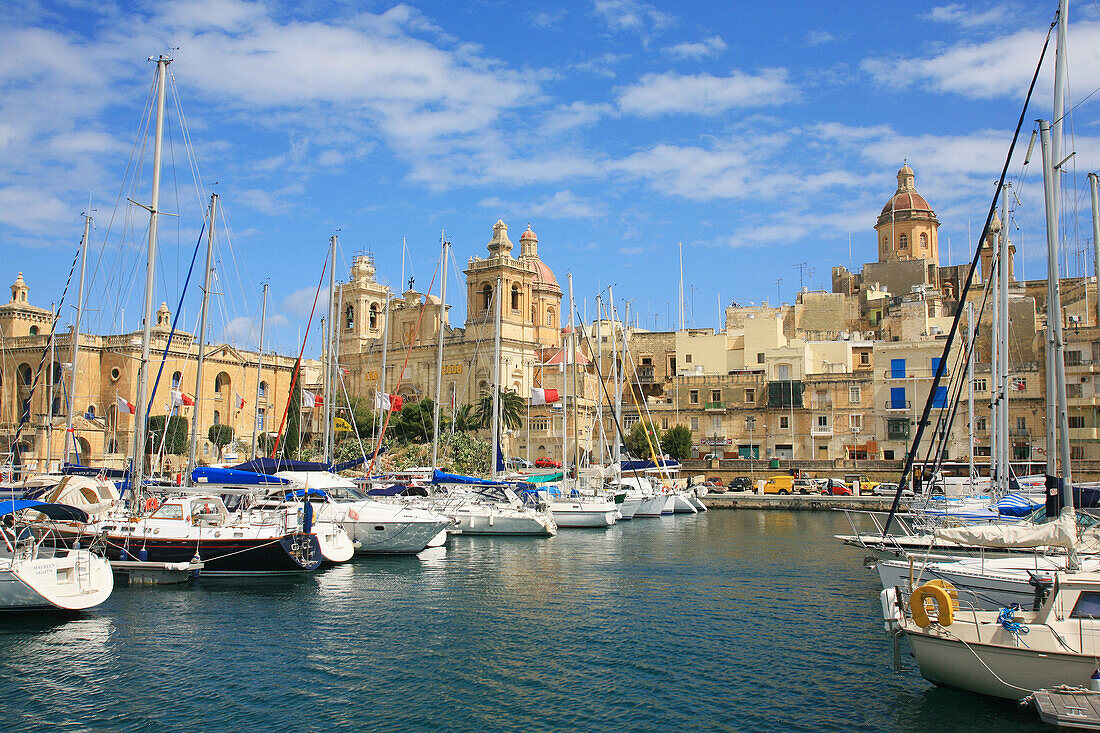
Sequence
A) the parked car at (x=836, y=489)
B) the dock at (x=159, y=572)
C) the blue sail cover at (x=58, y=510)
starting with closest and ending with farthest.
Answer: the blue sail cover at (x=58, y=510) < the dock at (x=159, y=572) < the parked car at (x=836, y=489)

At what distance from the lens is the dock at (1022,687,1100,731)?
1191cm

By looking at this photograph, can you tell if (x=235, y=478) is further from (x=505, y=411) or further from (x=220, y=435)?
(x=220, y=435)

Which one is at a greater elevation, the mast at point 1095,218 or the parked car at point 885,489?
the mast at point 1095,218

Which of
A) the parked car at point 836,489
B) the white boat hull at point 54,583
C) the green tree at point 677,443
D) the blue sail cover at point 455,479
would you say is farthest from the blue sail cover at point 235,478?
the green tree at point 677,443

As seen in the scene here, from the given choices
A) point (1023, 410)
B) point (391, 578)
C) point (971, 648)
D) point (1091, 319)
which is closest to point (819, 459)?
point (1023, 410)

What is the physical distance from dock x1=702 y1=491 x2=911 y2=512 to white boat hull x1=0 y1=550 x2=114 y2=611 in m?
37.8

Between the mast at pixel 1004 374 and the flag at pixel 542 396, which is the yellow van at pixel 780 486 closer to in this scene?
the flag at pixel 542 396

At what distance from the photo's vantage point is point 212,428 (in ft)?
215

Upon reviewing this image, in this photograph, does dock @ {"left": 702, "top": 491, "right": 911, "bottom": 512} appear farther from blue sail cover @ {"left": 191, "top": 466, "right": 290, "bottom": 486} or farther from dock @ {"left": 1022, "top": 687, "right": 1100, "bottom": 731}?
dock @ {"left": 1022, "top": 687, "right": 1100, "bottom": 731}

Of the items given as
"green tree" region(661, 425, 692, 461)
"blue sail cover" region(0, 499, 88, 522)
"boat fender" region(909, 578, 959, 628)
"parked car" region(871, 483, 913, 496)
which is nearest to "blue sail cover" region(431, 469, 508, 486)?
"blue sail cover" region(0, 499, 88, 522)

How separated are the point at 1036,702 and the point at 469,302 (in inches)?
2614

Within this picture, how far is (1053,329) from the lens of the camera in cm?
1773

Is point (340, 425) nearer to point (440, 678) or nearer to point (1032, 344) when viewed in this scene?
point (440, 678)

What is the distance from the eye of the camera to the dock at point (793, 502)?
48.9 metres
